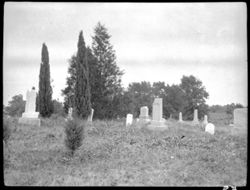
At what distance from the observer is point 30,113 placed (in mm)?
14078

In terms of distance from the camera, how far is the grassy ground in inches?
247

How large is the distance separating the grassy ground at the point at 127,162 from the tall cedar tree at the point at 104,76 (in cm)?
1744

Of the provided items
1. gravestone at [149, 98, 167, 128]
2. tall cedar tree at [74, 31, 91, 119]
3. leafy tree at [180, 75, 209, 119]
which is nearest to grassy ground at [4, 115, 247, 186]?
gravestone at [149, 98, 167, 128]

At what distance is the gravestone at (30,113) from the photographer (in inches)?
535

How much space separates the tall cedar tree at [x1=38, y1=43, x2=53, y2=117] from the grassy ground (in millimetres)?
9060

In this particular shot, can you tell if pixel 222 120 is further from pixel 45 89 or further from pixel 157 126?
pixel 45 89

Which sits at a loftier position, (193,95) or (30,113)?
(193,95)

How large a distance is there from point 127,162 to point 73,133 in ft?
5.90

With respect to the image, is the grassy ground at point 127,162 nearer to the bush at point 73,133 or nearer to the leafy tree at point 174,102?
the bush at point 73,133

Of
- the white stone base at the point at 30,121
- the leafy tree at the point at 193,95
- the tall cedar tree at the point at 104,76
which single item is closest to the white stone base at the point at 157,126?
the white stone base at the point at 30,121

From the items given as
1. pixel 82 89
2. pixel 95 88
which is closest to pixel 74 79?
pixel 95 88

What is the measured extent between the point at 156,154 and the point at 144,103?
5576cm

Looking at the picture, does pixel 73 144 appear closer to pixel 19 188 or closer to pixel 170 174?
pixel 19 188

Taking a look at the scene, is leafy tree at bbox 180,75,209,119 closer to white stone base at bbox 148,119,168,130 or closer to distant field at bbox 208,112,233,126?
distant field at bbox 208,112,233,126
